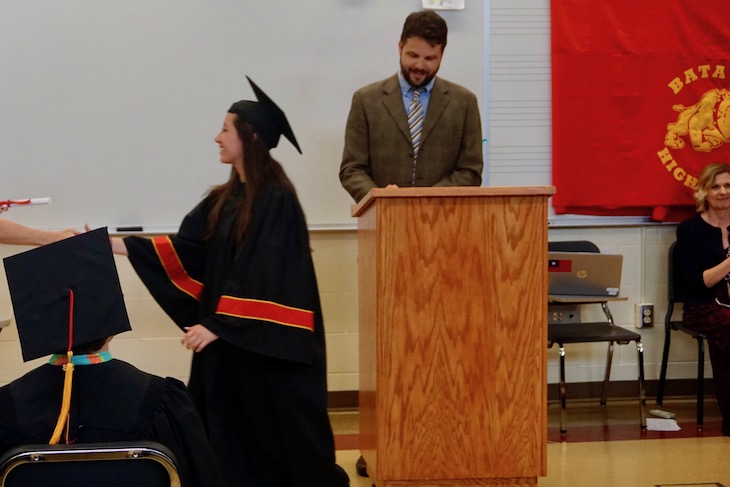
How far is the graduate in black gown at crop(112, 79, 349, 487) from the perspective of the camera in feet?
11.8

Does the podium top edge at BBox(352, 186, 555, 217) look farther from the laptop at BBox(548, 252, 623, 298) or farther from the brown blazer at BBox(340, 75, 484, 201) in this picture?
the laptop at BBox(548, 252, 623, 298)

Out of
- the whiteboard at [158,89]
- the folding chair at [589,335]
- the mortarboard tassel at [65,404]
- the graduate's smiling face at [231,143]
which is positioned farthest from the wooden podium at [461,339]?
the whiteboard at [158,89]

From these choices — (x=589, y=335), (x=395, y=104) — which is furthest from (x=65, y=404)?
(x=589, y=335)

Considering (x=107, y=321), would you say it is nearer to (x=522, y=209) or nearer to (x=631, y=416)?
(x=522, y=209)

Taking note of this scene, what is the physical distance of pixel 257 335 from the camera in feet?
11.7

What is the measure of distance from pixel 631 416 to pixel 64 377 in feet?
14.6

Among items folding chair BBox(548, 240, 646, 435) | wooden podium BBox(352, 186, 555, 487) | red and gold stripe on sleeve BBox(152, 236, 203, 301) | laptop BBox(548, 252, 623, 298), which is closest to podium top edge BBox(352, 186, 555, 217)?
wooden podium BBox(352, 186, 555, 487)

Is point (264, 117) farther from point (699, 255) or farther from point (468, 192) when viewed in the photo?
point (699, 255)

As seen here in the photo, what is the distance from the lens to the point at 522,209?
329 centimetres

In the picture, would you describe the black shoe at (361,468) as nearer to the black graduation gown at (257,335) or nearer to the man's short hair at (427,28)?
the black graduation gown at (257,335)

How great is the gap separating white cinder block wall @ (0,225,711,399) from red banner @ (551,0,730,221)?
261 mm

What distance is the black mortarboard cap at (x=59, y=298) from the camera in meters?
2.23

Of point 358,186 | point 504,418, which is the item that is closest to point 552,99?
point 358,186

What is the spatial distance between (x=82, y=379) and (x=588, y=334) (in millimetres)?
3799
